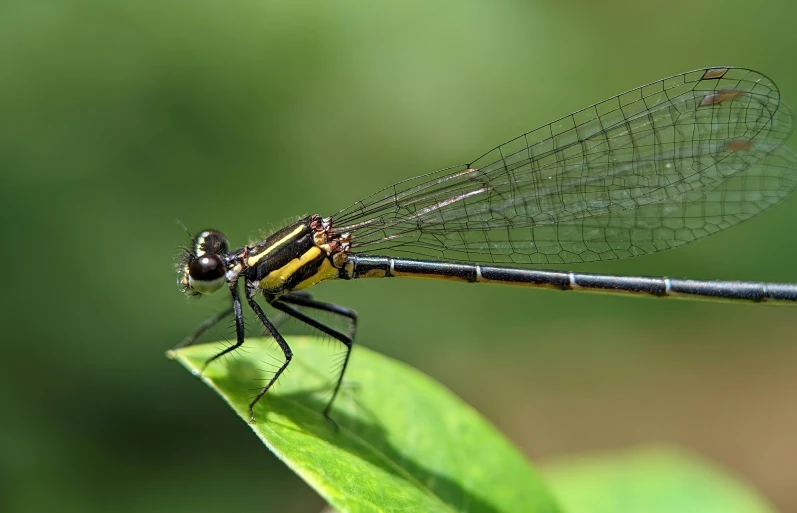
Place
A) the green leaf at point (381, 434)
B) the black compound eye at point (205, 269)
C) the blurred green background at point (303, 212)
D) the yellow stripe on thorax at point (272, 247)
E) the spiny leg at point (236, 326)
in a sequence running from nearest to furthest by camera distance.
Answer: the green leaf at point (381, 434), the spiny leg at point (236, 326), the black compound eye at point (205, 269), the yellow stripe on thorax at point (272, 247), the blurred green background at point (303, 212)

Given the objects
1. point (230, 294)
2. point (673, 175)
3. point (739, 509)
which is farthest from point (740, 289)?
point (230, 294)

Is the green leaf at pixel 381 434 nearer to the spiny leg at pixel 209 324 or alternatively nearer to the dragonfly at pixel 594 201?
the spiny leg at pixel 209 324

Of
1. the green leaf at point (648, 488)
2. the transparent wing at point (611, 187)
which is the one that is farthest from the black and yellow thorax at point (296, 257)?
the green leaf at point (648, 488)

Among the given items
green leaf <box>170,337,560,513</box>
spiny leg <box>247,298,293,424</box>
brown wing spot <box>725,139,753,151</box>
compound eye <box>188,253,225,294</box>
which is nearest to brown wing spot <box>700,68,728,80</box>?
brown wing spot <box>725,139,753,151</box>

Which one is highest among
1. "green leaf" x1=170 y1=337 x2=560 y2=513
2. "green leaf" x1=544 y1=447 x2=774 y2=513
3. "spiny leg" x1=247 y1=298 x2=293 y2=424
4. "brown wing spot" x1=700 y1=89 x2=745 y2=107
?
"brown wing spot" x1=700 y1=89 x2=745 y2=107

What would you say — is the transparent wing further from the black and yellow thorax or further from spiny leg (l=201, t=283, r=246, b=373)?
spiny leg (l=201, t=283, r=246, b=373)

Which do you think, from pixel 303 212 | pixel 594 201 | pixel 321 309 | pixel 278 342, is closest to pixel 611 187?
pixel 594 201
